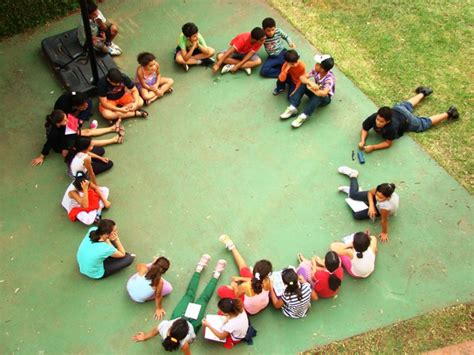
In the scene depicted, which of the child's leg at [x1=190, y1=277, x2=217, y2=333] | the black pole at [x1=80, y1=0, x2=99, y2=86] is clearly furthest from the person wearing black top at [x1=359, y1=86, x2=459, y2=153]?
the black pole at [x1=80, y1=0, x2=99, y2=86]

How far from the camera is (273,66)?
712 centimetres

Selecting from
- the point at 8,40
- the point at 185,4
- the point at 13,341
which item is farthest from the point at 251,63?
the point at 13,341

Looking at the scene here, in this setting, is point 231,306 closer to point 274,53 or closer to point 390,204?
point 390,204

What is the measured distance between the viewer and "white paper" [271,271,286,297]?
201 inches

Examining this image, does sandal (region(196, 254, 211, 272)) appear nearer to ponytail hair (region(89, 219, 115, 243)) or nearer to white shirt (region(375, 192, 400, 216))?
ponytail hair (region(89, 219, 115, 243))

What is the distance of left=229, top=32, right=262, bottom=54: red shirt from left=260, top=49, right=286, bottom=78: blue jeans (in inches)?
9.7

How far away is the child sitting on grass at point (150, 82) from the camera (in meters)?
6.70

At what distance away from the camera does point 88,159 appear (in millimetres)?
5723

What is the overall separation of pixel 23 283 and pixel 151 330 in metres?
1.39

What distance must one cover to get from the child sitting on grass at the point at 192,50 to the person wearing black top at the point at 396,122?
2.28 metres

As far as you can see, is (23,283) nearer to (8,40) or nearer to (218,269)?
(218,269)

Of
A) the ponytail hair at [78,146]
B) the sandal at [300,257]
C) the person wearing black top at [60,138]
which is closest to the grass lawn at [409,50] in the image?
the sandal at [300,257]

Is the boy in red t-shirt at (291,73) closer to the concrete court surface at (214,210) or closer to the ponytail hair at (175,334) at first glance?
the concrete court surface at (214,210)

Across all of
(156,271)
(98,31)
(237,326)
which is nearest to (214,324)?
(237,326)
